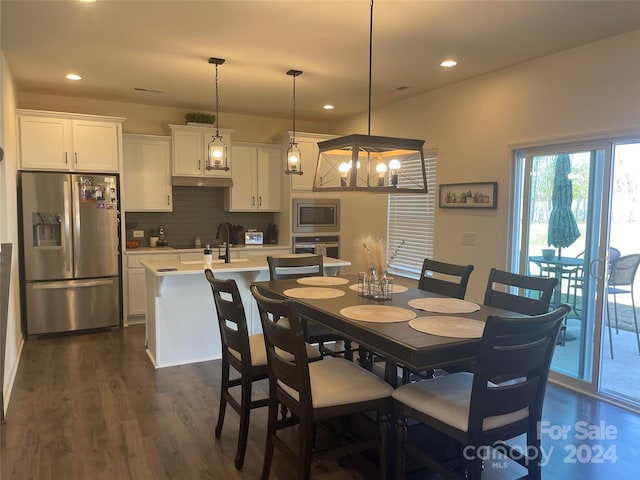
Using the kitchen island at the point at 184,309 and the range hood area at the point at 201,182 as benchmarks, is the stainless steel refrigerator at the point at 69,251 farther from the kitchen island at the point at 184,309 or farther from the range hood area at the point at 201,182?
the kitchen island at the point at 184,309

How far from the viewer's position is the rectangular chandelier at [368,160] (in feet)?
8.69

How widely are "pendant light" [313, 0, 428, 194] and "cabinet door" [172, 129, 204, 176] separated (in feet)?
9.22

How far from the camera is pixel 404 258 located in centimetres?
540

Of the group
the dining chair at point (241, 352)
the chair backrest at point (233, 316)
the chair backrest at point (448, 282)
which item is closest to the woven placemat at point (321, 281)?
the chair backrest at point (448, 282)

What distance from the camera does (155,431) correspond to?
2826 mm

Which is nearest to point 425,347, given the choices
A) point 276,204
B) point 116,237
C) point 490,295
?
point 490,295

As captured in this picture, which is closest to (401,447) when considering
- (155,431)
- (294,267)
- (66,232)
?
(155,431)

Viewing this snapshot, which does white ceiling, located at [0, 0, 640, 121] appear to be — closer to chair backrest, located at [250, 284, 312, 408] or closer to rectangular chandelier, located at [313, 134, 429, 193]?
rectangular chandelier, located at [313, 134, 429, 193]

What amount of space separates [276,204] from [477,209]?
9.57 ft

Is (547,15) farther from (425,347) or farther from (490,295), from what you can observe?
(425,347)

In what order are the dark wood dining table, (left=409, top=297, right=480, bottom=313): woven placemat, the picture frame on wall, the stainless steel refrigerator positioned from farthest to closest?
the stainless steel refrigerator
the picture frame on wall
(left=409, top=297, right=480, bottom=313): woven placemat
the dark wood dining table

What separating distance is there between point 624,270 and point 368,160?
6.77 feet

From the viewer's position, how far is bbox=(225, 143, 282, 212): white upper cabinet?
6.05 meters

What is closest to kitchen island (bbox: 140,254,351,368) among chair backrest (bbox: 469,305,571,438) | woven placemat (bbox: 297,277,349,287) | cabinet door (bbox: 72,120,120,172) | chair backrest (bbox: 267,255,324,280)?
chair backrest (bbox: 267,255,324,280)
